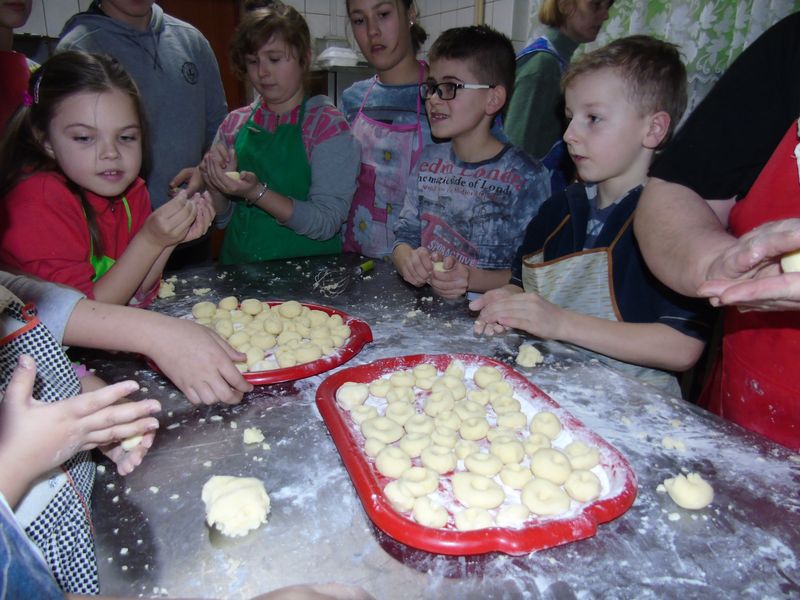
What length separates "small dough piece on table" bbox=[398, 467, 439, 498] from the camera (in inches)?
31.7

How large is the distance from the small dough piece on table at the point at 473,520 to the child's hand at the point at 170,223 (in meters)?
1.13

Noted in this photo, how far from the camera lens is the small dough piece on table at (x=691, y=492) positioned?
0.79m

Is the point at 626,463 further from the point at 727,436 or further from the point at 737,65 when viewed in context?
the point at 737,65

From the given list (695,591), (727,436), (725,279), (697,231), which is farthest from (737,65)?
(695,591)

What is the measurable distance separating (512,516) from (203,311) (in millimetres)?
994

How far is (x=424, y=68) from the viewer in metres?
2.27

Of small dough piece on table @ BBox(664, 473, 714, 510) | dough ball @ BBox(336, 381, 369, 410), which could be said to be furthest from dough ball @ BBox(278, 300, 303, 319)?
small dough piece on table @ BBox(664, 473, 714, 510)

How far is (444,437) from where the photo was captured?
0.95 meters

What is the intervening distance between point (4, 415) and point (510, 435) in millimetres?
729

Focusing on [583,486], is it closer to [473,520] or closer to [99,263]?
[473,520]

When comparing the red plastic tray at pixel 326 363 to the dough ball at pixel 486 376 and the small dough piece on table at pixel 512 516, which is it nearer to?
the dough ball at pixel 486 376

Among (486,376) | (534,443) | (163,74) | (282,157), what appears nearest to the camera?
(534,443)

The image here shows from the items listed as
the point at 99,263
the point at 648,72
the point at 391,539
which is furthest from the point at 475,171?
the point at 391,539

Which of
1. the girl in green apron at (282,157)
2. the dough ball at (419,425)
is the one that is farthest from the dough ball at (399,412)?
the girl in green apron at (282,157)
